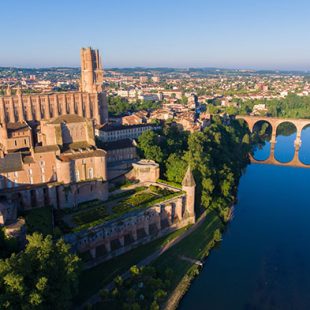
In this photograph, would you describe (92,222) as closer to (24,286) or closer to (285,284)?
(24,286)

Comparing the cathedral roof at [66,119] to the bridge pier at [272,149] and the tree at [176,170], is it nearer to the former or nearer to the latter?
the tree at [176,170]

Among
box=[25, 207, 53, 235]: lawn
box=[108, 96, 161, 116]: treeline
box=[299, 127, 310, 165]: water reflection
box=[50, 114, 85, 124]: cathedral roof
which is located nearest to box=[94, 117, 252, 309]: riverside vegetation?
box=[25, 207, 53, 235]: lawn

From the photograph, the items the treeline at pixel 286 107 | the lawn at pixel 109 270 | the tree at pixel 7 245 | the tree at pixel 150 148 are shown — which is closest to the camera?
the tree at pixel 7 245

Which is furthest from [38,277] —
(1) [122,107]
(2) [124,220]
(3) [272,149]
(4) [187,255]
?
(1) [122,107]

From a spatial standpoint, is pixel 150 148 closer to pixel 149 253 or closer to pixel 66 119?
pixel 66 119

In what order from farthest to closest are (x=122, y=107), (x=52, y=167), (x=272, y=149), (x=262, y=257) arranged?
1. (x=122, y=107)
2. (x=272, y=149)
3. (x=52, y=167)
4. (x=262, y=257)

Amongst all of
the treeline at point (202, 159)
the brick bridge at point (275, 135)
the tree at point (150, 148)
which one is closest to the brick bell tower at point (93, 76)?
the treeline at point (202, 159)
